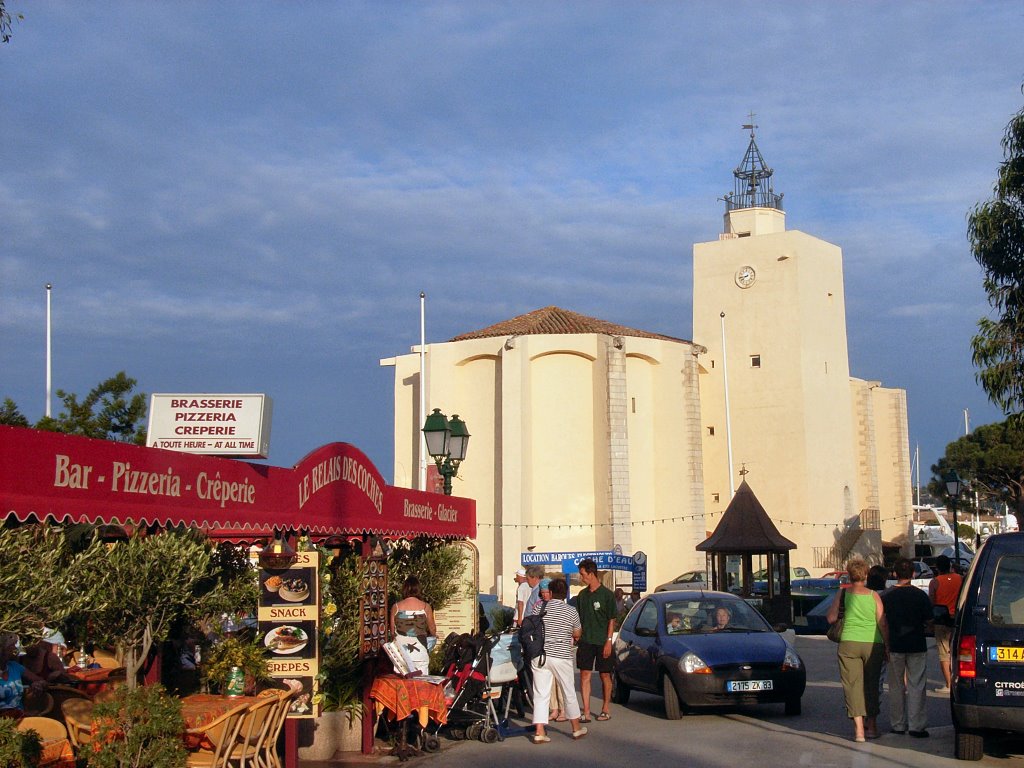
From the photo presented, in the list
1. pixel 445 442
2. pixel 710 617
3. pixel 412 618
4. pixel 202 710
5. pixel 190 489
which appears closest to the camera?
pixel 190 489

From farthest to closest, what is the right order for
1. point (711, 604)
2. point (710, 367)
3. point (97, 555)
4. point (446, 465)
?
1. point (710, 367)
2. point (446, 465)
3. point (711, 604)
4. point (97, 555)

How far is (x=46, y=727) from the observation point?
28.7ft

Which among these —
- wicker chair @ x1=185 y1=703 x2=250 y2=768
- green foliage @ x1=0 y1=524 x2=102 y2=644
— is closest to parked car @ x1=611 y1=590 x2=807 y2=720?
wicker chair @ x1=185 y1=703 x2=250 y2=768

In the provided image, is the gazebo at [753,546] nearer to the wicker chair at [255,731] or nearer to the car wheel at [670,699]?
the car wheel at [670,699]

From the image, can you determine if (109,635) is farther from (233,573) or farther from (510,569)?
(510,569)

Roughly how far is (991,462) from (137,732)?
2298 inches

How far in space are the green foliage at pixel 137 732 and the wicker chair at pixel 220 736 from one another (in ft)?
1.17

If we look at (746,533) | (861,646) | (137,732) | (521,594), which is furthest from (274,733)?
(746,533)

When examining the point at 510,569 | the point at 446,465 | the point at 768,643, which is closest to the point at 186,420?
the point at 768,643

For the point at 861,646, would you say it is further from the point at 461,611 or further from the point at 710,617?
the point at 461,611

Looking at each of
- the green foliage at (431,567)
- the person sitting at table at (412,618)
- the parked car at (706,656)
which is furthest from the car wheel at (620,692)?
the person sitting at table at (412,618)

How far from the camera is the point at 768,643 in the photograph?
14289 mm

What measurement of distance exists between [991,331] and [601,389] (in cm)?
3034

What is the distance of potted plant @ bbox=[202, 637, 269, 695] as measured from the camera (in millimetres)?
10094
